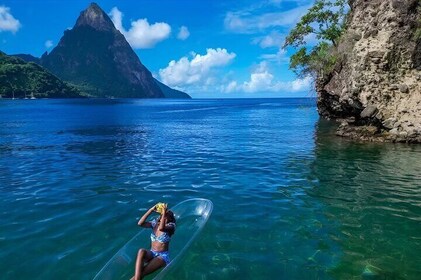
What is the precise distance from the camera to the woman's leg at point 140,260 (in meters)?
9.44

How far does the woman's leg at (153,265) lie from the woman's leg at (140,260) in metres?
0.14

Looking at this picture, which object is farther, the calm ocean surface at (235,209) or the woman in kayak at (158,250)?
the calm ocean surface at (235,209)

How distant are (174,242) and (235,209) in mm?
4710

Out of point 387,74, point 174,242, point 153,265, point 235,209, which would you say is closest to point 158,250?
point 153,265

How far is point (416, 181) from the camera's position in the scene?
20766 mm

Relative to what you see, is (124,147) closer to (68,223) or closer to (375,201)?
(68,223)

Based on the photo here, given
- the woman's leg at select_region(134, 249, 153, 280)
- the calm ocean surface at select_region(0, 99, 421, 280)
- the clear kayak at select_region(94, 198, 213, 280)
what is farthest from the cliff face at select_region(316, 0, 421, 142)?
the woman's leg at select_region(134, 249, 153, 280)

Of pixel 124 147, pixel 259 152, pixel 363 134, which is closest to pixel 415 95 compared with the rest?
pixel 363 134

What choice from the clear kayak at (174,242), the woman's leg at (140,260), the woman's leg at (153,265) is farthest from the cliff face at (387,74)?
the woman's leg at (140,260)

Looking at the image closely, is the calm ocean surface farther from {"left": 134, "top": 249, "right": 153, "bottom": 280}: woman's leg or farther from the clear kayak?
{"left": 134, "top": 249, "right": 153, "bottom": 280}: woman's leg

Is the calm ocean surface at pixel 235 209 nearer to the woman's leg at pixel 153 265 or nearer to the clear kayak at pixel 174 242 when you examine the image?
the clear kayak at pixel 174 242

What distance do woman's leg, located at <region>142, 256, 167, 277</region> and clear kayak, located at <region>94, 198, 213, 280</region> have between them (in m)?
0.17

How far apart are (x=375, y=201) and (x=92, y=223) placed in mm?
13265

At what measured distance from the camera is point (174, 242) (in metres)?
12.2
